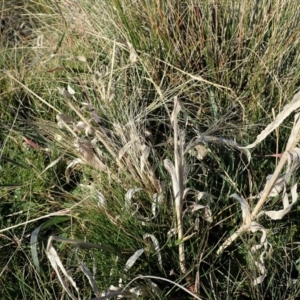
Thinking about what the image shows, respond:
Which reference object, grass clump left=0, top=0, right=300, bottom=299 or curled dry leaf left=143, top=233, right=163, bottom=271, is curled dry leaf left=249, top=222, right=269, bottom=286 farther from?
curled dry leaf left=143, top=233, right=163, bottom=271

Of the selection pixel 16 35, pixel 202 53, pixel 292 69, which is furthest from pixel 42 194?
pixel 16 35

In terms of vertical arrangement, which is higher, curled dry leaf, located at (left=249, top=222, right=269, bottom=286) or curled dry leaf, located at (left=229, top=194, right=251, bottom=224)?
curled dry leaf, located at (left=229, top=194, right=251, bottom=224)

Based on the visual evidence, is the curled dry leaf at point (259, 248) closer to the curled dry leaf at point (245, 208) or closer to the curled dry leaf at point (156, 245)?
the curled dry leaf at point (245, 208)

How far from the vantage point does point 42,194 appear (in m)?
1.94

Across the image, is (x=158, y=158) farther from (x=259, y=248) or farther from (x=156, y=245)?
(x=259, y=248)

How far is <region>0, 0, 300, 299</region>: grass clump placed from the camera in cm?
158

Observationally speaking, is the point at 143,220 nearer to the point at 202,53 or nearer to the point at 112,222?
the point at 112,222

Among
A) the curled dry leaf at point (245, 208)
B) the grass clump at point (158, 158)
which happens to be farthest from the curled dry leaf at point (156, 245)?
the curled dry leaf at point (245, 208)

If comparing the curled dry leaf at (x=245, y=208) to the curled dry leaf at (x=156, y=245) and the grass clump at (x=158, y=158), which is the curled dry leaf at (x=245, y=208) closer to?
the grass clump at (x=158, y=158)

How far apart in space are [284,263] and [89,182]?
2.24ft

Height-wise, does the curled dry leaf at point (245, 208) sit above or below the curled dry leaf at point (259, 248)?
above

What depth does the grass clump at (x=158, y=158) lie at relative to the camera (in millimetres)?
1585

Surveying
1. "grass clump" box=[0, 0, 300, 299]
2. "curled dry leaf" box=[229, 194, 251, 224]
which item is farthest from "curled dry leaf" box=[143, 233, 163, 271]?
"curled dry leaf" box=[229, 194, 251, 224]

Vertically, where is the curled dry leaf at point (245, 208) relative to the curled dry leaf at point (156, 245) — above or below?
above
